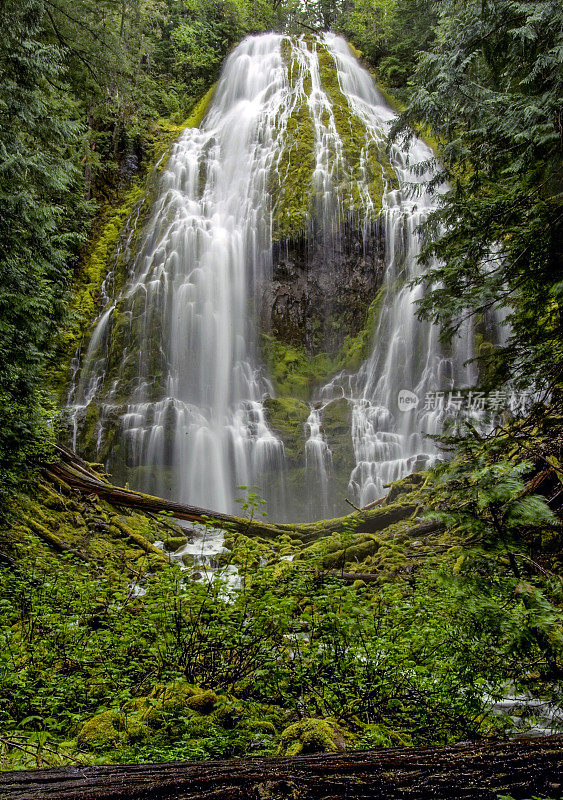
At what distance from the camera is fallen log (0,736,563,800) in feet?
3.78

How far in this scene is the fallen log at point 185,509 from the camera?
825 cm

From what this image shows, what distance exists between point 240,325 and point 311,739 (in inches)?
589

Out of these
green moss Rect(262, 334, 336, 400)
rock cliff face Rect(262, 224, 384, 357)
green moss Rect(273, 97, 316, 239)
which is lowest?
green moss Rect(262, 334, 336, 400)

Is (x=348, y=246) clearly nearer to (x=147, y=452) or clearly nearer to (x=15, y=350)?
(x=147, y=452)

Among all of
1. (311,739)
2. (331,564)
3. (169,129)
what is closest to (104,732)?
(311,739)

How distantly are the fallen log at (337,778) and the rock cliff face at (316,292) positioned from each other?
1558 centimetres

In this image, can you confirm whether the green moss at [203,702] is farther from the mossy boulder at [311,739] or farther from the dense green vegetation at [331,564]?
the mossy boulder at [311,739]

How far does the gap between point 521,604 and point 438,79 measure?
17.9ft

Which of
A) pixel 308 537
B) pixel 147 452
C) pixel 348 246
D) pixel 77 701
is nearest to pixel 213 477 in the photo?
pixel 147 452

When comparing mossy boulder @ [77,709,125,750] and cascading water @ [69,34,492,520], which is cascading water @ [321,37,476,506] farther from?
mossy boulder @ [77,709,125,750]

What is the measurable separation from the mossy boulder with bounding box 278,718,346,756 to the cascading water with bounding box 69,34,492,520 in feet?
35.3

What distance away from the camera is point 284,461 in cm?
1389

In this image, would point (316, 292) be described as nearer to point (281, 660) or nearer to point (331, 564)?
point (331, 564)

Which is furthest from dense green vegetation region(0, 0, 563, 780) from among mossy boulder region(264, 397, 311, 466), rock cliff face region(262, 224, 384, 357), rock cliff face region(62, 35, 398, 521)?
rock cliff face region(262, 224, 384, 357)
